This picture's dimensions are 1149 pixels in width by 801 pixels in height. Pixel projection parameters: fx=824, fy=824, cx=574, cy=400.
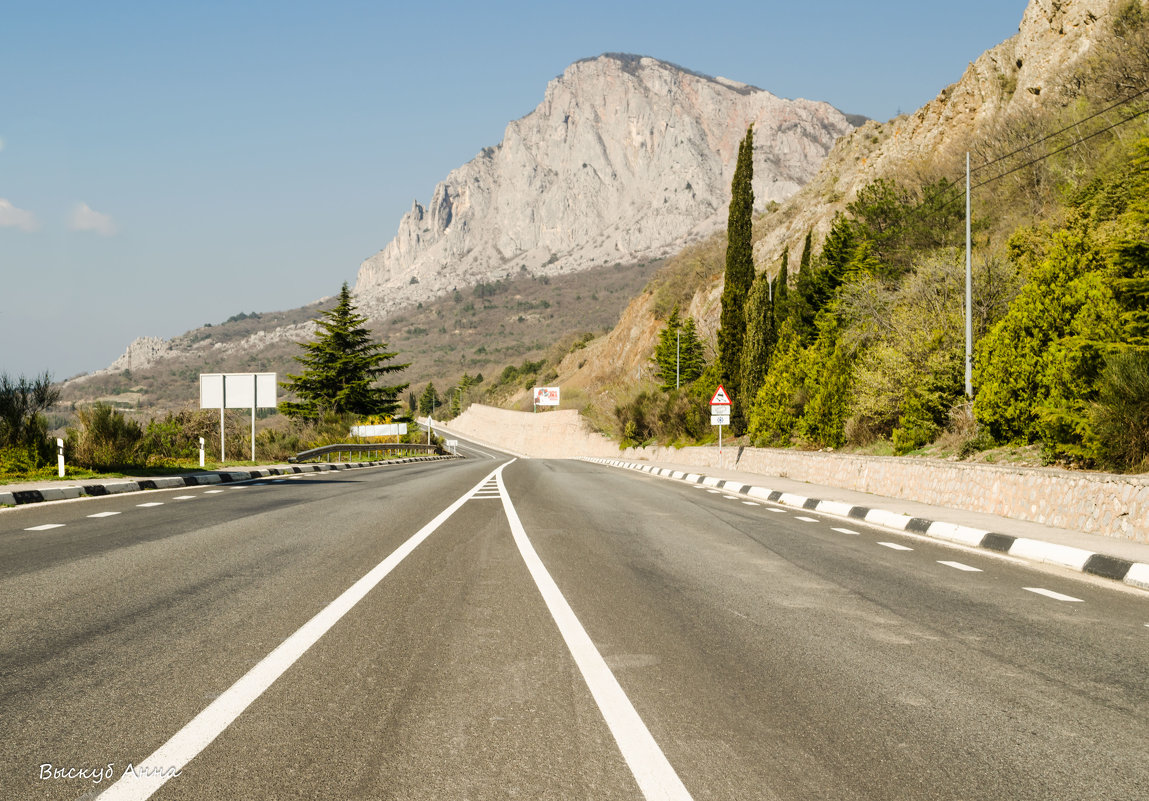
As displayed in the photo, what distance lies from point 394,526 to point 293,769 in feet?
25.8

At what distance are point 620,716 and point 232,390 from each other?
3143cm

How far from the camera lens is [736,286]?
4522 centimetres

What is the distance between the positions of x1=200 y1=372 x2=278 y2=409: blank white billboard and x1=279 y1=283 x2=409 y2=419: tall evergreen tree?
31.8 m

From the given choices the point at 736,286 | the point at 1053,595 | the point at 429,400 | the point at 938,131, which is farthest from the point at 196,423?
the point at 429,400

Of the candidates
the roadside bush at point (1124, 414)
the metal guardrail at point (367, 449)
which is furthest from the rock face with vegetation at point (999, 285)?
the metal guardrail at point (367, 449)

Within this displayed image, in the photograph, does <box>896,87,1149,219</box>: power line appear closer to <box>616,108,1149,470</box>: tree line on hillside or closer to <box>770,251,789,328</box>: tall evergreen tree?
<box>616,108,1149,470</box>: tree line on hillside

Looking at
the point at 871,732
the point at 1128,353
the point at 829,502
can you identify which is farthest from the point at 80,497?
the point at 1128,353

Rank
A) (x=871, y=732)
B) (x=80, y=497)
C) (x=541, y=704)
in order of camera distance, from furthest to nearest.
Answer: (x=80, y=497), (x=541, y=704), (x=871, y=732)

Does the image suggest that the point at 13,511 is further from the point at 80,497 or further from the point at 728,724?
the point at 728,724

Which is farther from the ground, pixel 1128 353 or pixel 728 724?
pixel 1128 353

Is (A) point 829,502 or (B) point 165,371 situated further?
(B) point 165,371

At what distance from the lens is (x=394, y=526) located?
10.8m

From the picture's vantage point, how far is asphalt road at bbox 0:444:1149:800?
3088 millimetres

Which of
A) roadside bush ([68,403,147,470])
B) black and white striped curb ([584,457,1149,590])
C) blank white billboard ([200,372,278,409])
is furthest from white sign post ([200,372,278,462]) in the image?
black and white striped curb ([584,457,1149,590])
